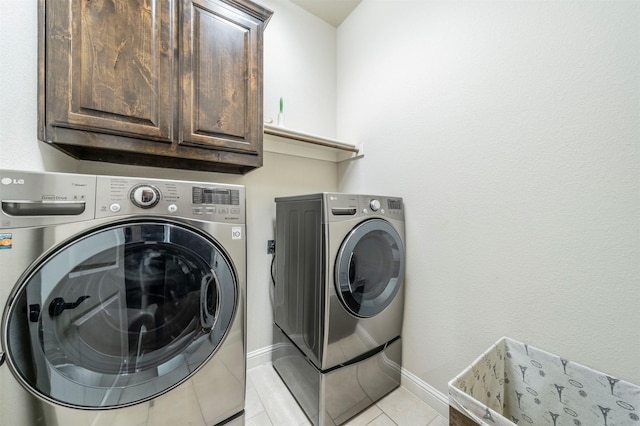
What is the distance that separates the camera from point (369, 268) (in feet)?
4.18

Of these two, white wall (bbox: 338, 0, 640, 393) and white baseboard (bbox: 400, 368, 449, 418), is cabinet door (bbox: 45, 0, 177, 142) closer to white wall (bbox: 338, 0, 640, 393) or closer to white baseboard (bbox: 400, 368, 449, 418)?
white wall (bbox: 338, 0, 640, 393)

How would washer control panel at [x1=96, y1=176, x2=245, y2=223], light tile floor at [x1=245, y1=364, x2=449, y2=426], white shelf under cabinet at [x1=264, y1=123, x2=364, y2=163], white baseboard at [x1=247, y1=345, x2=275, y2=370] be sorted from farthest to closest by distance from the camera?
white baseboard at [x1=247, y1=345, x2=275, y2=370]
white shelf under cabinet at [x1=264, y1=123, x2=364, y2=163]
light tile floor at [x1=245, y1=364, x2=449, y2=426]
washer control panel at [x1=96, y1=176, x2=245, y2=223]

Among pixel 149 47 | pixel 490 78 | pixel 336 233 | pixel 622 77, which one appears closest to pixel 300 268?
pixel 336 233

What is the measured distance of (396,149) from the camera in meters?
1.50

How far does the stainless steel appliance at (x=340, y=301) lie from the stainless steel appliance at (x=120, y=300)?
369mm

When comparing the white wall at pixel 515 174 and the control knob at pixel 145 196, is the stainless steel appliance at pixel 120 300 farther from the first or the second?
the white wall at pixel 515 174

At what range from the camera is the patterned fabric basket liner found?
0.75 meters

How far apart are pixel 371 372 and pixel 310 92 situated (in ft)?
6.85

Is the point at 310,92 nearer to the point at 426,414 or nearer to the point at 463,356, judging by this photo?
the point at 463,356

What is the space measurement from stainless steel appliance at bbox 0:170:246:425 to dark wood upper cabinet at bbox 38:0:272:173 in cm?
31

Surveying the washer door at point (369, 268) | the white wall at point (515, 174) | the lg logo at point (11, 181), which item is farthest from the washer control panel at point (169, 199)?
the white wall at point (515, 174)

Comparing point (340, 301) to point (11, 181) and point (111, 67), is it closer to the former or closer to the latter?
point (11, 181)

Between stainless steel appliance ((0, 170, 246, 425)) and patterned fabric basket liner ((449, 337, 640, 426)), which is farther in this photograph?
patterned fabric basket liner ((449, 337, 640, 426))

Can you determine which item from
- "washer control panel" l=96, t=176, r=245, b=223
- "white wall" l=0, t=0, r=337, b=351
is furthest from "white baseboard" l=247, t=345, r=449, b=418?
"washer control panel" l=96, t=176, r=245, b=223
